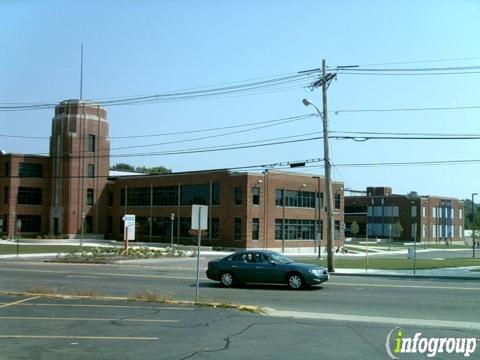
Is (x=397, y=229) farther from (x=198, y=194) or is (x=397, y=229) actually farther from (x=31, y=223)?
(x=31, y=223)

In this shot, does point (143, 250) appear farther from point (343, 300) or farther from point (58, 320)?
point (58, 320)

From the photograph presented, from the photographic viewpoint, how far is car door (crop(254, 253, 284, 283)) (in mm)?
22625

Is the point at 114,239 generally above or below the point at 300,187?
below

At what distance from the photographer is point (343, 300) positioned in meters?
18.5

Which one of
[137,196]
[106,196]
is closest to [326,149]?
[137,196]

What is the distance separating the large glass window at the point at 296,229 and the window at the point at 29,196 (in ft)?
109

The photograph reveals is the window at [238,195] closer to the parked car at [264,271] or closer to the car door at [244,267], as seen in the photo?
the parked car at [264,271]

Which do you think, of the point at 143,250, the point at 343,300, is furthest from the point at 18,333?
the point at 143,250

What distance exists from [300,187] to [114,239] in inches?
1040

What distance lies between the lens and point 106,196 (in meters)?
81.6

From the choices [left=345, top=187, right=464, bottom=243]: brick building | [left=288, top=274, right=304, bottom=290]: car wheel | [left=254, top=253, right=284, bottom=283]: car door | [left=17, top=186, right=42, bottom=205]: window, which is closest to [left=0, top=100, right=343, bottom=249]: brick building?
[left=17, top=186, right=42, bottom=205]: window

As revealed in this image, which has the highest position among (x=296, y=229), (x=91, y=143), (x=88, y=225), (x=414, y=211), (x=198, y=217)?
(x=91, y=143)

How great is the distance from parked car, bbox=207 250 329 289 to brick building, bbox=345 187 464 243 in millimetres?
93436

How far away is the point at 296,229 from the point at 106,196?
89.3 feet
